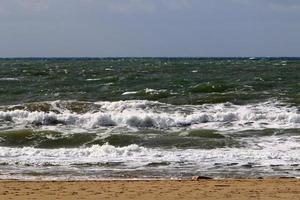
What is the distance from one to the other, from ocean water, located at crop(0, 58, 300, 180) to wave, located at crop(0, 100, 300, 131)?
3cm

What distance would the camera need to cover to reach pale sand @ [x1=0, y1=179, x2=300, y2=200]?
9.56 meters

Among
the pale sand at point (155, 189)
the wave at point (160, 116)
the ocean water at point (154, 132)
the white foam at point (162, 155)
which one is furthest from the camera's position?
the wave at point (160, 116)

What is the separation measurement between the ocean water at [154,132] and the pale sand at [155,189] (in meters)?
1.10

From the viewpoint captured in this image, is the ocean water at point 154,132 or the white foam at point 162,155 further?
the white foam at point 162,155

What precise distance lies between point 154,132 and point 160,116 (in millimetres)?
2484

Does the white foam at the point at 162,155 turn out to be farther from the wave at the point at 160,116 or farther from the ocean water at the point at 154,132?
the wave at the point at 160,116

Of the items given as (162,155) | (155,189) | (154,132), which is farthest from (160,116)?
(155,189)

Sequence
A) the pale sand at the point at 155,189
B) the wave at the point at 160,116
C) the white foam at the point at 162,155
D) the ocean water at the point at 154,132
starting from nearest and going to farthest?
the pale sand at the point at 155,189, the ocean water at the point at 154,132, the white foam at the point at 162,155, the wave at the point at 160,116

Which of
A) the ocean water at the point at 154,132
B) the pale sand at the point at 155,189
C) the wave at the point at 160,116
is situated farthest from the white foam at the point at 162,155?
the wave at the point at 160,116

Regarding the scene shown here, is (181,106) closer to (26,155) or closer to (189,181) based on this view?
(26,155)

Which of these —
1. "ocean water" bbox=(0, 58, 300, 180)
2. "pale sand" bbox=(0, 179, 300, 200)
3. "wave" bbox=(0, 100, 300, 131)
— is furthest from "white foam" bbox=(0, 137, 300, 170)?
"wave" bbox=(0, 100, 300, 131)

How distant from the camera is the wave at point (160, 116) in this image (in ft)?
67.3

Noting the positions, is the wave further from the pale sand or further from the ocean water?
the pale sand

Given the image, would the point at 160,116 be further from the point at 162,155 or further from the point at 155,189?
the point at 155,189
